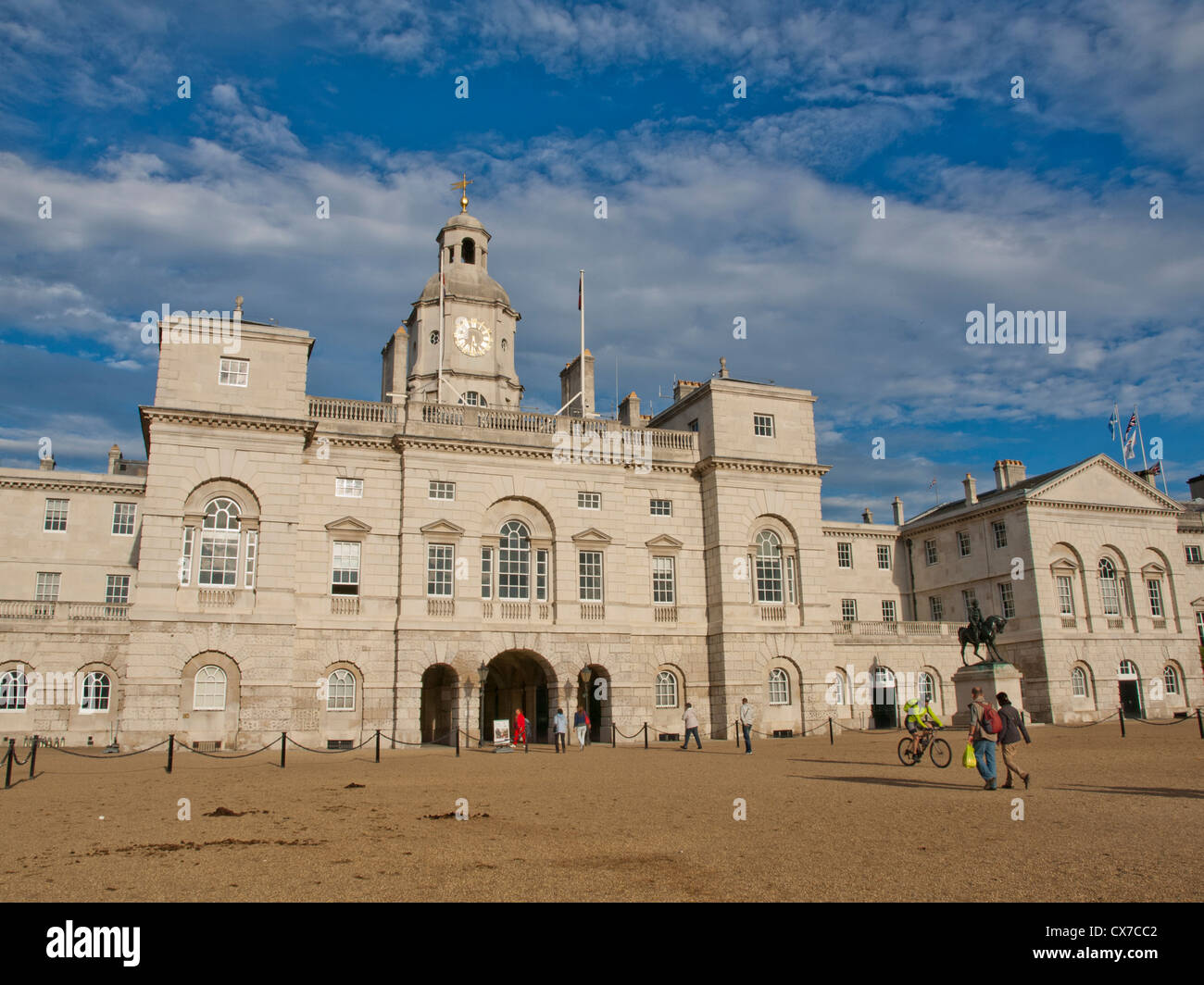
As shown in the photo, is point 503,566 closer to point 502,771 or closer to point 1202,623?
point 502,771

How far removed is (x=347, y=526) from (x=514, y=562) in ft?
22.3

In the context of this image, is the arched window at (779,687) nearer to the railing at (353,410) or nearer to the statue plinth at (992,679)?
the statue plinth at (992,679)

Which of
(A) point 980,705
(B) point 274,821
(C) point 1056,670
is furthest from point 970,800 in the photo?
(C) point 1056,670

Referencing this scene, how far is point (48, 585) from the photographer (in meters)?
43.2

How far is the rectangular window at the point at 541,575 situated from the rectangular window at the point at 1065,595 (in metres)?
28.9

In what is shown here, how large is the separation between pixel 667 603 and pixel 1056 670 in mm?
22302

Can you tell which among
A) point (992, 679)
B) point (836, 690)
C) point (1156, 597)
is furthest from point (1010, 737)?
point (1156, 597)

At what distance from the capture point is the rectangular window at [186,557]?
3209cm

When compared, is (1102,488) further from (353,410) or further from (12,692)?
(12,692)

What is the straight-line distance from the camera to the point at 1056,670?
47344 mm

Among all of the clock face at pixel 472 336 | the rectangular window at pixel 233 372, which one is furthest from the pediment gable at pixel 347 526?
the clock face at pixel 472 336

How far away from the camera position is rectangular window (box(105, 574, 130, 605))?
145 feet

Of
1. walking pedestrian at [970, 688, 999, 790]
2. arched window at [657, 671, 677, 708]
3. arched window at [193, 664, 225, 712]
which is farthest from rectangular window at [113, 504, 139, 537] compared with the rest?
walking pedestrian at [970, 688, 999, 790]

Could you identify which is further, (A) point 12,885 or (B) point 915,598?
(B) point 915,598
